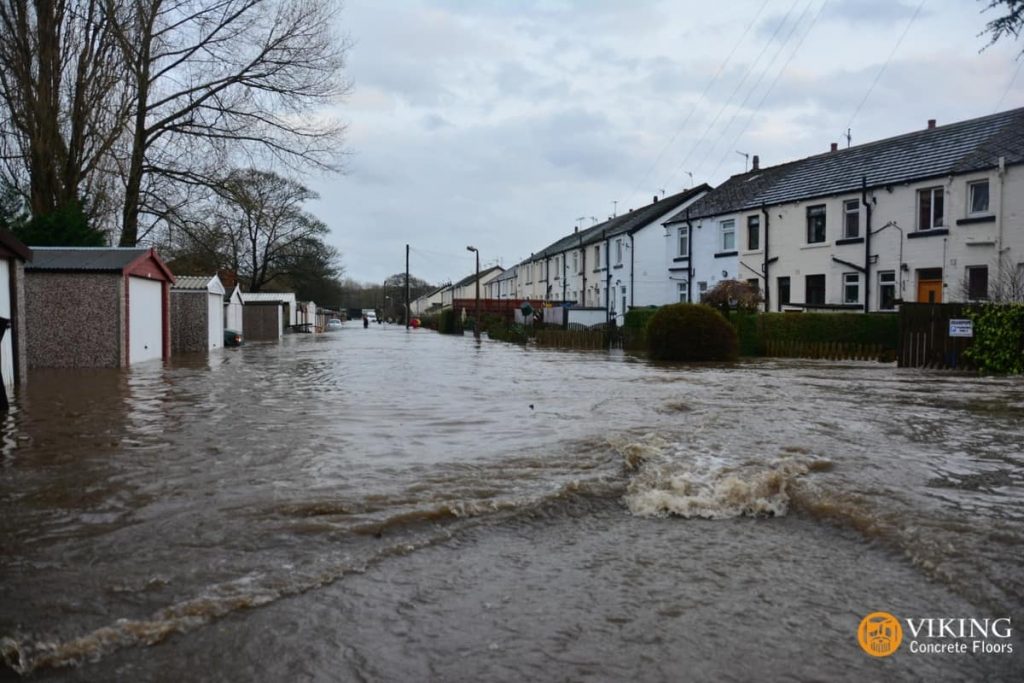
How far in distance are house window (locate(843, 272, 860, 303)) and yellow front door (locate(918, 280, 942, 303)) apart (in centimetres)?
263

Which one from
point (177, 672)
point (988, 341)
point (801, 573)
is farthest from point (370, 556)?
point (988, 341)

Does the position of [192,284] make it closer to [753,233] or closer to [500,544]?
[753,233]

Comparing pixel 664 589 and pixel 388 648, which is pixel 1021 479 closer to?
pixel 664 589

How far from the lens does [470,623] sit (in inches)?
153

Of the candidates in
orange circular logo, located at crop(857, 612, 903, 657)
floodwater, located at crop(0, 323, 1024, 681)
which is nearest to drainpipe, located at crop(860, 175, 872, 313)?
floodwater, located at crop(0, 323, 1024, 681)

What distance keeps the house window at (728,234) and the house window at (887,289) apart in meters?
8.42

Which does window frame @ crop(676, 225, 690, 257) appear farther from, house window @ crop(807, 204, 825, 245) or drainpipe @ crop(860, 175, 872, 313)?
drainpipe @ crop(860, 175, 872, 313)

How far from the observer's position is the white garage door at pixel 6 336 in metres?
13.7

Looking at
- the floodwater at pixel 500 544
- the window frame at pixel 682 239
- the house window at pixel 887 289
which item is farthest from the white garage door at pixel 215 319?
the house window at pixel 887 289

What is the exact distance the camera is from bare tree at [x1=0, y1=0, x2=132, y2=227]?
22.3 metres

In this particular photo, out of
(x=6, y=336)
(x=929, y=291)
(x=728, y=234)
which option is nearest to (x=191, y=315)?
(x=6, y=336)

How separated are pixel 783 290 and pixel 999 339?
1364 centimetres

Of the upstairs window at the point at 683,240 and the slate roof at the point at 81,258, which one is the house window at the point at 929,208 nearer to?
the upstairs window at the point at 683,240

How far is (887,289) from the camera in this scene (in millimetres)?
28484
